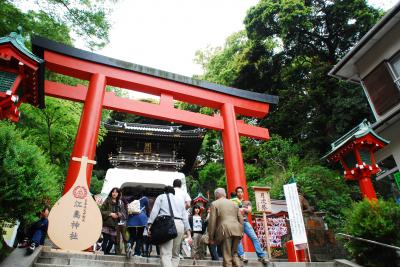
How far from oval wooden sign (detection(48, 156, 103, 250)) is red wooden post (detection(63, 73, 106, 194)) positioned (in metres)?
1.15

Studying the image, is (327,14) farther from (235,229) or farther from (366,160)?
(235,229)

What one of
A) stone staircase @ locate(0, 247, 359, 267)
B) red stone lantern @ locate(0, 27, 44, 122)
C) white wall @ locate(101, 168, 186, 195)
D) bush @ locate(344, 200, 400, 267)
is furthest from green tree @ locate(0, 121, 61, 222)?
white wall @ locate(101, 168, 186, 195)

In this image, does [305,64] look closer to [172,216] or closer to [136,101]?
[136,101]

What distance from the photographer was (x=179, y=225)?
4.41m

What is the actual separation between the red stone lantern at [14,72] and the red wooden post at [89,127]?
1607mm

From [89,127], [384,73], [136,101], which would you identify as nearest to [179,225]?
[89,127]

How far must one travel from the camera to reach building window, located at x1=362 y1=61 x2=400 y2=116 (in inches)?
422

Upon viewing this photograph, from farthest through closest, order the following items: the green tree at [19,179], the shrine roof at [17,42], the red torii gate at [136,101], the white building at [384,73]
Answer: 1. the white building at [384,73]
2. the red torii gate at [136,101]
3. the shrine roof at [17,42]
4. the green tree at [19,179]

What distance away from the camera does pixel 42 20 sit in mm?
9672

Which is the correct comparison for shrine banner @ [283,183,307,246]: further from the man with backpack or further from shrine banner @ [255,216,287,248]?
shrine banner @ [255,216,287,248]

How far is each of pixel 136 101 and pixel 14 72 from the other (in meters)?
3.63

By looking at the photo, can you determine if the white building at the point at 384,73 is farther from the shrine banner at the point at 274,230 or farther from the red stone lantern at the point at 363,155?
the shrine banner at the point at 274,230

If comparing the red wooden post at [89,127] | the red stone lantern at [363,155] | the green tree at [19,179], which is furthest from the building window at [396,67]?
the green tree at [19,179]

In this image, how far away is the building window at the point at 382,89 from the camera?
35.1ft
